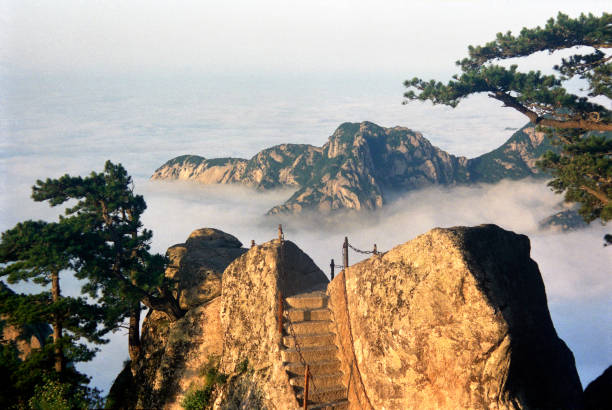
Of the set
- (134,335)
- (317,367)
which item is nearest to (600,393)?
(317,367)

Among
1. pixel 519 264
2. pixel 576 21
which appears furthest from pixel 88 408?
pixel 576 21

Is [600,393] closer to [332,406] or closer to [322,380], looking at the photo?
[332,406]

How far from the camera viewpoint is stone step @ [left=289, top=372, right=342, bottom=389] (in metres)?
22.9

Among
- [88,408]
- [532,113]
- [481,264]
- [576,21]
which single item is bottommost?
[88,408]

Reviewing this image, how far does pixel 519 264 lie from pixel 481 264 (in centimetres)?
381

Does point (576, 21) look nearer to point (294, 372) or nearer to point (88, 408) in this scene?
point (294, 372)

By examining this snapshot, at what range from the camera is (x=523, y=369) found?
72.0ft

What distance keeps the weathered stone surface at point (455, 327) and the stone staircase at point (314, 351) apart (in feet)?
2.87

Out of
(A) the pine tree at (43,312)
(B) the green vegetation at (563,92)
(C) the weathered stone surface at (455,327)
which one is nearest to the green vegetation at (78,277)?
(A) the pine tree at (43,312)

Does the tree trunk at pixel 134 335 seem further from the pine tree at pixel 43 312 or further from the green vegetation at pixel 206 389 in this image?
the green vegetation at pixel 206 389

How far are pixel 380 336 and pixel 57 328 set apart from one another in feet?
59.2

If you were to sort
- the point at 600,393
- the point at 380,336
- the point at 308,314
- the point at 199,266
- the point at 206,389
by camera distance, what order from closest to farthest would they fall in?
1. the point at 380,336
2. the point at 308,314
3. the point at 206,389
4. the point at 600,393
5. the point at 199,266

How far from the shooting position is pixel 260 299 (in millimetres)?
26609

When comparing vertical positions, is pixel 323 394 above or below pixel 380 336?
below
